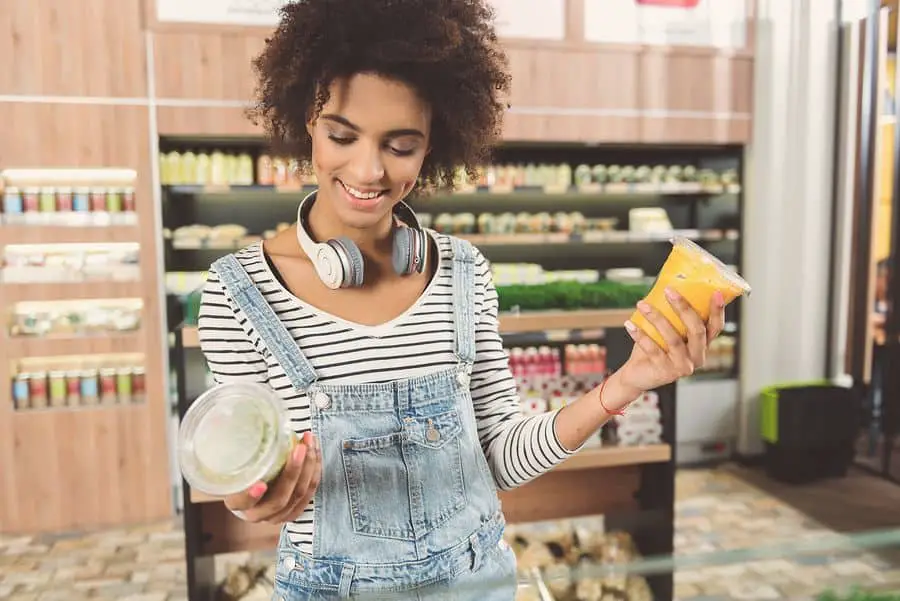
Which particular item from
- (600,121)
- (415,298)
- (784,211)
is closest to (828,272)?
(784,211)

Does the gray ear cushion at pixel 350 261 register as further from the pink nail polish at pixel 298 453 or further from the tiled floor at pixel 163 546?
the tiled floor at pixel 163 546

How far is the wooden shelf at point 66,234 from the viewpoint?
3.77 metres

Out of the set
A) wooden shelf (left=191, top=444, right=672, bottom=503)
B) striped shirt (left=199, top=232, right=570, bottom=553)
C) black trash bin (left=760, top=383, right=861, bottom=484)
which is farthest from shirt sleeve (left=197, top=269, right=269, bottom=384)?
black trash bin (left=760, top=383, right=861, bottom=484)

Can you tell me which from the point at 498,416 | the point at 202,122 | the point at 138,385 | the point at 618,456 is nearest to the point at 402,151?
the point at 498,416

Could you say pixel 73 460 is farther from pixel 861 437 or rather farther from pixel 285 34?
pixel 861 437

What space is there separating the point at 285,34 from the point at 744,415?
425 centimetres

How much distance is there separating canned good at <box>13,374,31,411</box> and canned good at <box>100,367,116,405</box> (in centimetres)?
→ 35

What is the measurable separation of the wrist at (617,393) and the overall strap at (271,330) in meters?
0.42

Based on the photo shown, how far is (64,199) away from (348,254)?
11.2 ft

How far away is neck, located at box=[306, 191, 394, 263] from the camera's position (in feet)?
3.77

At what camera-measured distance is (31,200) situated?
3.84 meters

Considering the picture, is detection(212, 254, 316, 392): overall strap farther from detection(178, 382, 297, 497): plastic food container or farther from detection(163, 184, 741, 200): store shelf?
detection(163, 184, 741, 200): store shelf

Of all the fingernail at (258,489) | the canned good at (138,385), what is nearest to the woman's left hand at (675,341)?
the fingernail at (258,489)

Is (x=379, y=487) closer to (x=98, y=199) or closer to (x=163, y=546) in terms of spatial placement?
(x=163, y=546)
